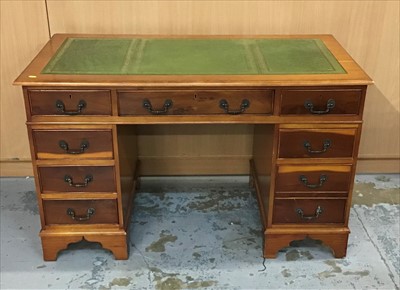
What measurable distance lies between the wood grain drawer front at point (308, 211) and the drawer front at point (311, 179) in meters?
0.05

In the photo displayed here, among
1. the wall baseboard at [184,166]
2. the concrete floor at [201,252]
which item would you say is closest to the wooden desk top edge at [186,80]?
the concrete floor at [201,252]

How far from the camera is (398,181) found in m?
2.74

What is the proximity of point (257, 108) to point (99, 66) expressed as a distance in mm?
617

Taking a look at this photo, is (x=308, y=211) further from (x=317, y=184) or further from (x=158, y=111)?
(x=158, y=111)

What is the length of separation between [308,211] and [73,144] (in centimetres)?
96

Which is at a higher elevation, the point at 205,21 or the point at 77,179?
the point at 205,21

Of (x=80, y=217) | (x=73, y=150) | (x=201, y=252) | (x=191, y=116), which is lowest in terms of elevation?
(x=201, y=252)

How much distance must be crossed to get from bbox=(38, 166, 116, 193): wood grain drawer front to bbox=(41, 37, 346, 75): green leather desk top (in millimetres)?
370

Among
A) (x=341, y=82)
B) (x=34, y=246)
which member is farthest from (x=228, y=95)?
(x=34, y=246)

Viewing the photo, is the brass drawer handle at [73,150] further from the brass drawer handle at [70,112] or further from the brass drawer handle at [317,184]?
the brass drawer handle at [317,184]

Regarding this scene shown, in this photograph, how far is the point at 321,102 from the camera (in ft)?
6.20

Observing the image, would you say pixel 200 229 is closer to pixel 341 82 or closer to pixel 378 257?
pixel 378 257

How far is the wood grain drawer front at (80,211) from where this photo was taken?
2.05 metres

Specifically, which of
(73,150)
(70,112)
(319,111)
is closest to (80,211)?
(73,150)
